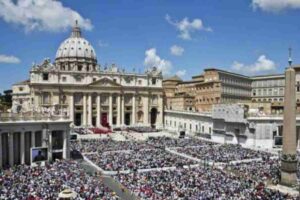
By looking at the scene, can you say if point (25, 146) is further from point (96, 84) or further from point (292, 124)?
point (96, 84)

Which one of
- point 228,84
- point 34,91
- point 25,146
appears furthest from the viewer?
point 228,84

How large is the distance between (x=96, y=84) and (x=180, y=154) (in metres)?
46.4

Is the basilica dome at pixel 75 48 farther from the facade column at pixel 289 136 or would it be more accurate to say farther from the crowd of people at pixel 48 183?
the facade column at pixel 289 136

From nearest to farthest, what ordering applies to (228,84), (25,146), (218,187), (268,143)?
1. (218,187)
2. (25,146)
3. (268,143)
4. (228,84)

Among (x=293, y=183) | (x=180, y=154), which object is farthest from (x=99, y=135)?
(x=293, y=183)

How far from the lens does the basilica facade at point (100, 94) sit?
85125mm

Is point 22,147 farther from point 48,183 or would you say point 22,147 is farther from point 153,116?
point 153,116

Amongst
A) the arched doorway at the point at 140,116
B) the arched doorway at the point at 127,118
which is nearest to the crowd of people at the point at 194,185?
the arched doorway at the point at 127,118

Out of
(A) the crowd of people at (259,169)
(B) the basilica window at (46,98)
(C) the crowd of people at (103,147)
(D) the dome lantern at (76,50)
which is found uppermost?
(D) the dome lantern at (76,50)

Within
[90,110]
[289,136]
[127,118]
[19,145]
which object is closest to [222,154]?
[289,136]

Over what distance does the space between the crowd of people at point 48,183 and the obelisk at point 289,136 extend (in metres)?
13.6

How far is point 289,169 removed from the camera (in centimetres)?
2969

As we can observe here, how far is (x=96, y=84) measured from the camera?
9075 centimetres

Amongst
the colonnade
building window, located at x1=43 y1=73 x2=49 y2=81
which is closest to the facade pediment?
building window, located at x1=43 y1=73 x2=49 y2=81
